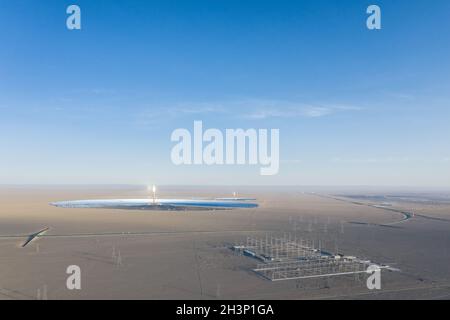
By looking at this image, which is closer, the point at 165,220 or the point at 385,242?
the point at 385,242

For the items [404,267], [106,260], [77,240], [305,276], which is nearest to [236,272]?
→ [305,276]

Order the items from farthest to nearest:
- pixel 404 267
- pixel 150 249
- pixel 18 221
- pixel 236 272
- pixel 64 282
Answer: pixel 18 221 < pixel 150 249 < pixel 404 267 < pixel 236 272 < pixel 64 282

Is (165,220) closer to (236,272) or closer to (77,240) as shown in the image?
(77,240)
